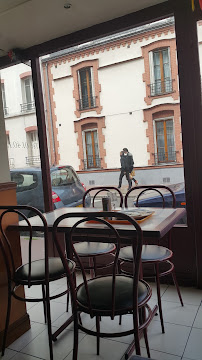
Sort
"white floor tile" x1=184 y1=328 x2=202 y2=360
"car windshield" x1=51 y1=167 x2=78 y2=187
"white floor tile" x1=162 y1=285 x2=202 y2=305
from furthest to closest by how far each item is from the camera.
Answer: "car windshield" x1=51 y1=167 x2=78 y2=187 < "white floor tile" x1=162 y1=285 x2=202 y2=305 < "white floor tile" x1=184 y1=328 x2=202 y2=360

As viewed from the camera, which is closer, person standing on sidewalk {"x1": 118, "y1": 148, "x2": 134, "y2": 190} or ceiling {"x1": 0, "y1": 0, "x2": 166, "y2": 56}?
ceiling {"x1": 0, "y1": 0, "x2": 166, "y2": 56}

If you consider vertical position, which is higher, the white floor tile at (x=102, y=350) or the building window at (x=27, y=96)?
the building window at (x=27, y=96)

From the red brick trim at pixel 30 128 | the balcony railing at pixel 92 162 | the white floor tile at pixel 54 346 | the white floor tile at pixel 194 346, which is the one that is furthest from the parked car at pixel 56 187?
the white floor tile at pixel 194 346

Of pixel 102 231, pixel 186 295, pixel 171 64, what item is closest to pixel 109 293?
pixel 102 231

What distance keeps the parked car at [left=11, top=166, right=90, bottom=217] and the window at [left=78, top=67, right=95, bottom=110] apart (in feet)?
2.66

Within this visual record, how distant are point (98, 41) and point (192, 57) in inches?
41.3

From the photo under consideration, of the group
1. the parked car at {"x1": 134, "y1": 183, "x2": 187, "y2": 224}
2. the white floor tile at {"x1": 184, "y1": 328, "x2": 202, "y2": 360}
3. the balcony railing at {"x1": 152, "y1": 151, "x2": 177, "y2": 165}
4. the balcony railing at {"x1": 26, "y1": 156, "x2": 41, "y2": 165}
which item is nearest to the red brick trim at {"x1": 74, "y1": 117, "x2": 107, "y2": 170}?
the balcony railing at {"x1": 26, "y1": 156, "x2": 41, "y2": 165}

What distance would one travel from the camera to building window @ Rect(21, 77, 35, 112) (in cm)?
333

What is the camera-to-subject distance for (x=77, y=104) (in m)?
3.65

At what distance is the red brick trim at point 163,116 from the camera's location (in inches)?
107

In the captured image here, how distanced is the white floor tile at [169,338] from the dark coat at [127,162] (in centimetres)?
155

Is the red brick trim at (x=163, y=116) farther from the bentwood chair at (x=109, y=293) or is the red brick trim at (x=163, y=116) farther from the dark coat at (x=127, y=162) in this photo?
the bentwood chair at (x=109, y=293)

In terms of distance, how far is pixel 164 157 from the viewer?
2992mm

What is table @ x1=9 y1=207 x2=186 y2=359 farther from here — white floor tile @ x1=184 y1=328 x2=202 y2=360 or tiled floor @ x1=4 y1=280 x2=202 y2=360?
white floor tile @ x1=184 y1=328 x2=202 y2=360
